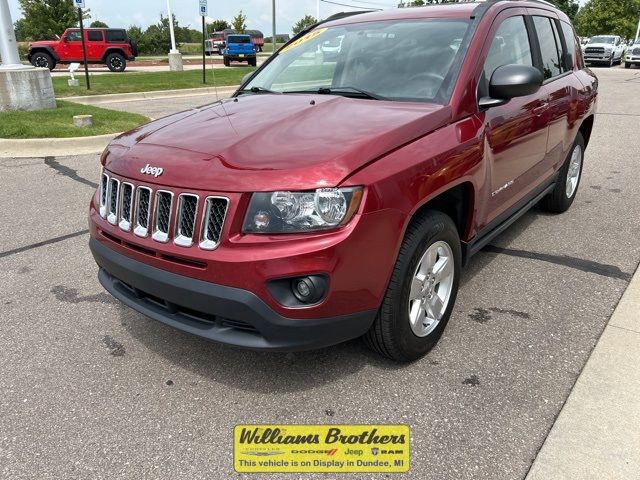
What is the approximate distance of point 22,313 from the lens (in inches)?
137

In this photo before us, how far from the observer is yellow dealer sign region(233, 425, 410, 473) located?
225 cm

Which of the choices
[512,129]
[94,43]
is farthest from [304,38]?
[94,43]

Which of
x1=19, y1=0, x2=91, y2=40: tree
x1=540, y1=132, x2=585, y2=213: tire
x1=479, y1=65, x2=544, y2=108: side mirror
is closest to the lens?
x1=479, y1=65, x2=544, y2=108: side mirror

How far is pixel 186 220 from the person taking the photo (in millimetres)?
2379

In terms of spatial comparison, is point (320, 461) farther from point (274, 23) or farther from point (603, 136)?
point (274, 23)

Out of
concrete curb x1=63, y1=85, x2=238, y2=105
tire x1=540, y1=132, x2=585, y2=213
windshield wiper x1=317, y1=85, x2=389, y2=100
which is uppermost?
windshield wiper x1=317, y1=85, x2=389, y2=100

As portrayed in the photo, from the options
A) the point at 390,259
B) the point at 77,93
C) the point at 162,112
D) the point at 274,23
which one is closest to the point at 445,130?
the point at 390,259

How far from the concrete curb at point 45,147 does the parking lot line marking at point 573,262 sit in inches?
263

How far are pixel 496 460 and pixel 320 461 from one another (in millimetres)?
740

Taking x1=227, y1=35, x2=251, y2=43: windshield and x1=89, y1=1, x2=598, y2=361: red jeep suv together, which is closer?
x1=89, y1=1, x2=598, y2=361: red jeep suv

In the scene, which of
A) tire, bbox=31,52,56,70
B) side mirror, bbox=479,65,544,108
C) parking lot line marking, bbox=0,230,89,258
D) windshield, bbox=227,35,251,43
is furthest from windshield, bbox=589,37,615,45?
parking lot line marking, bbox=0,230,89,258

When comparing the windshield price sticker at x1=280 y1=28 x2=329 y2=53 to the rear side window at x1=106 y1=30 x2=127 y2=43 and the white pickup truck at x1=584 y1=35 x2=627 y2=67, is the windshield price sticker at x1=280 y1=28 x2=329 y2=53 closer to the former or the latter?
the rear side window at x1=106 y1=30 x2=127 y2=43

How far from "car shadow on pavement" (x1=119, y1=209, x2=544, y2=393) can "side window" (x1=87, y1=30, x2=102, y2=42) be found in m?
27.1

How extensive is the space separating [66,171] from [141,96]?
973cm
